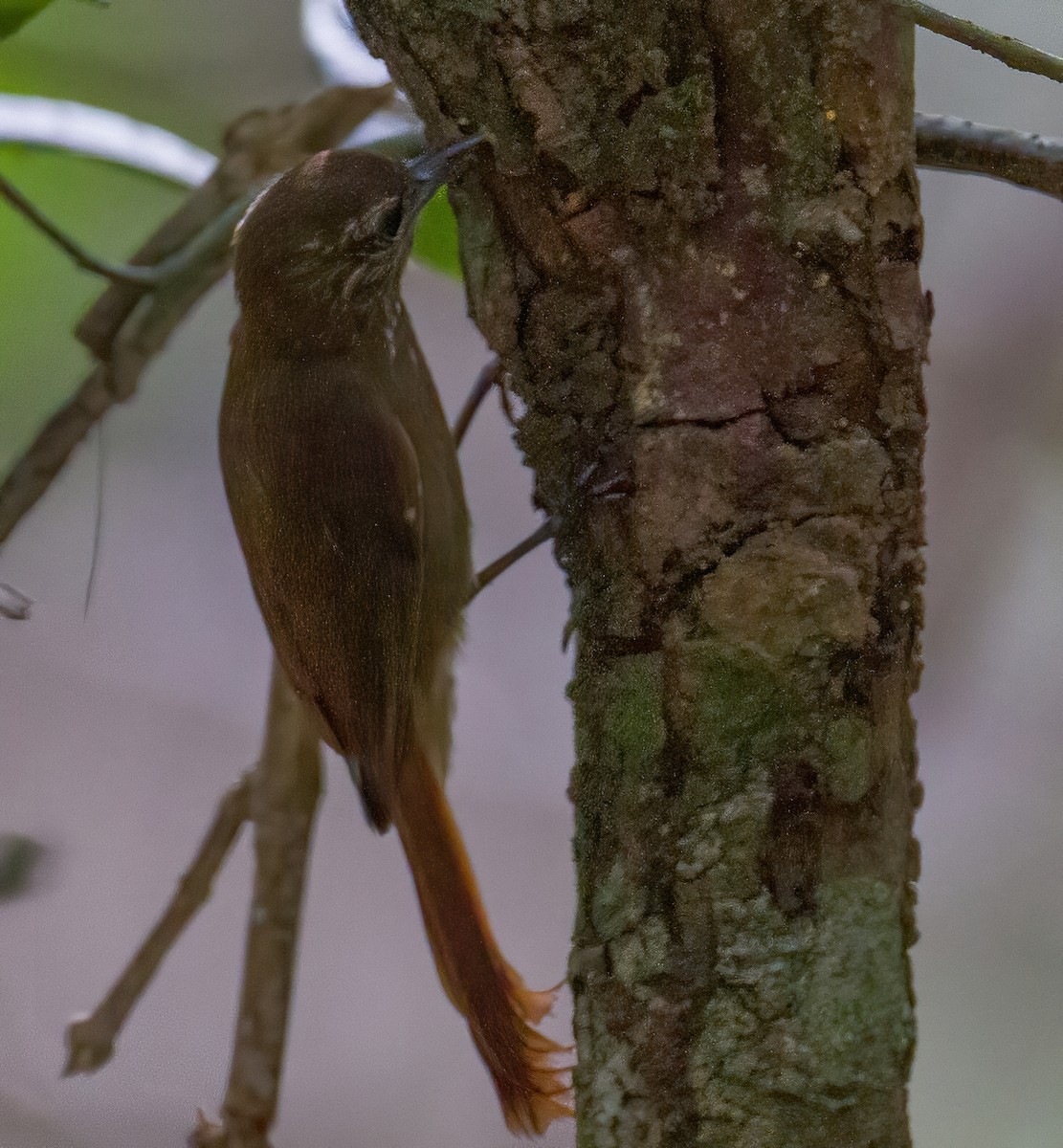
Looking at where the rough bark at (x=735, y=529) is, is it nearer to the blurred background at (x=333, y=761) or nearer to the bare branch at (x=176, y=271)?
the bare branch at (x=176, y=271)

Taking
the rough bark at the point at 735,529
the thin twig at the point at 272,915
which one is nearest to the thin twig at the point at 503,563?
the thin twig at the point at 272,915

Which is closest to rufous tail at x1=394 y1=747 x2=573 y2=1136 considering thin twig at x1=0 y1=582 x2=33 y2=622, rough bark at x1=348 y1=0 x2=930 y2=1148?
rough bark at x1=348 y1=0 x2=930 y2=1148

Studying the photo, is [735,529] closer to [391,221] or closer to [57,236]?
[391,221]

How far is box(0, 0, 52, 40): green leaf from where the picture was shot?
145 centimetres

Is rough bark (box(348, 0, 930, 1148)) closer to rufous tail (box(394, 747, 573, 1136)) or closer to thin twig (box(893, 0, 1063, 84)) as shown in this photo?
thin twig (box(893, 0, 1063, 84))

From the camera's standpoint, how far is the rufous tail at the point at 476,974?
1.33 m

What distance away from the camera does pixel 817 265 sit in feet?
3.21

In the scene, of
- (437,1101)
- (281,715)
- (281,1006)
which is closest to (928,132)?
(281,715)

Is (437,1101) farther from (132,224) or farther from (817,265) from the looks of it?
(817,265)

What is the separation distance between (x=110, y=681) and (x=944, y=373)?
199 centimetres

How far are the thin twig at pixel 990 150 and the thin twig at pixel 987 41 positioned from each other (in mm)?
177

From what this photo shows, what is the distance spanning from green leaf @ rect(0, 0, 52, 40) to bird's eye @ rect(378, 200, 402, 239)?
479 mm

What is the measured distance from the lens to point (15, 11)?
4.79ft

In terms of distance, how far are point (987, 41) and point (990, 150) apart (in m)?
0.23
